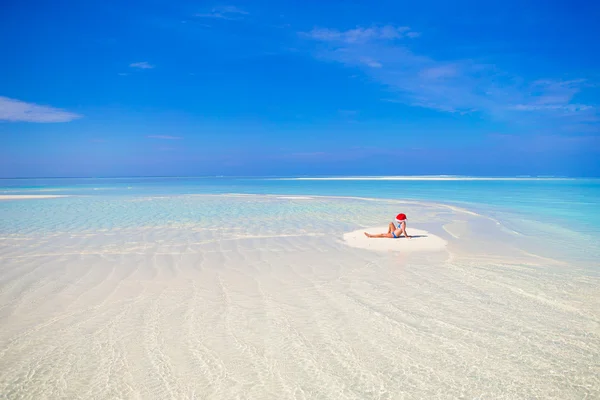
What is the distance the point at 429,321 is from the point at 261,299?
2419mm

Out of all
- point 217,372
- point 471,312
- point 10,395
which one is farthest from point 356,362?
point 10,395

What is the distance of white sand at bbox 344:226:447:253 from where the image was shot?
9.30 metres

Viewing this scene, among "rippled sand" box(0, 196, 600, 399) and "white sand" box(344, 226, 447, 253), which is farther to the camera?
"white sand" box(344, 226, 447, 253)

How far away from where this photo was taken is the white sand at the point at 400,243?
30.5 ft

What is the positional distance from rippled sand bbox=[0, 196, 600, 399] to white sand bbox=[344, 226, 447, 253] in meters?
0.43

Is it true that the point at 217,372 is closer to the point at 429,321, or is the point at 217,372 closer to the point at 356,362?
the point at 356,362

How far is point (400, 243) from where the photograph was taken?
987 cm

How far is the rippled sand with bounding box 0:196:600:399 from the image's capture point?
331 cm

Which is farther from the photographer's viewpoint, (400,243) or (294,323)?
(400,243)

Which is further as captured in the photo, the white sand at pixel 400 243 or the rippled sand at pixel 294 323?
the white sand at pixel 400 243

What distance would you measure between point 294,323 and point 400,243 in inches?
235

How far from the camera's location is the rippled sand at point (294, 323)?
3.31m

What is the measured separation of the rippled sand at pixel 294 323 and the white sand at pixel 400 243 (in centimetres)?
43

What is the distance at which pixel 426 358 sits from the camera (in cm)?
373
